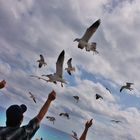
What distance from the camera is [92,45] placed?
102ft

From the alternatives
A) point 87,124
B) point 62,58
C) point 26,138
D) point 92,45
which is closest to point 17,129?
point 26,138

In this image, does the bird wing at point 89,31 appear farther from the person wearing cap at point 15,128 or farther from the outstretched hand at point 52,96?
the person wearing cap at point 15,128

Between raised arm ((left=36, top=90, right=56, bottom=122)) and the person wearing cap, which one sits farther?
raised arm ((left=36, top=90, right=56, bottom=122))

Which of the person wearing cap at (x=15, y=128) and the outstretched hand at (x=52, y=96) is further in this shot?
the outstretched hand at (x=52, y=96)

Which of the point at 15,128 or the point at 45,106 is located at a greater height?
the point at 45,106

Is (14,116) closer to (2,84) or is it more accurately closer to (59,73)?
(2,84)

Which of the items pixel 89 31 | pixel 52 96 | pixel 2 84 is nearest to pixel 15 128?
pixel 52 96

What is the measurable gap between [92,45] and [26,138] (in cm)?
2380

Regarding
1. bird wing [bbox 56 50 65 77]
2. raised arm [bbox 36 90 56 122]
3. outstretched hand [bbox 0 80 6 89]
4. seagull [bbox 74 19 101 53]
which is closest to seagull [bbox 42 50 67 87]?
bird wing [bbox 56 50 65 77]

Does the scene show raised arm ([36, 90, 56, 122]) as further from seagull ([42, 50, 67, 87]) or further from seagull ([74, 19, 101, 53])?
seagull ([74, 19, 101, 53])

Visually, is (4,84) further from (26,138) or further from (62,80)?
(62,80)

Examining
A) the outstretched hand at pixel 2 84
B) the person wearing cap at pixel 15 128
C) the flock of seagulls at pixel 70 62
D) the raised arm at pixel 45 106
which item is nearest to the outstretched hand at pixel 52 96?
the raised arm at pixel 45 106

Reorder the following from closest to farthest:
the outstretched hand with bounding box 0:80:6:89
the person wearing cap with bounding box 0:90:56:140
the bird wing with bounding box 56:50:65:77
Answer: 1. the person wearing cap with bounding box 0:90:56:140
2. the outstretched hand with bounding box 0:80:6:89
3. the bird wing with bounding box 56:50:65:77

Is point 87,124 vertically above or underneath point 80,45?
underneath
